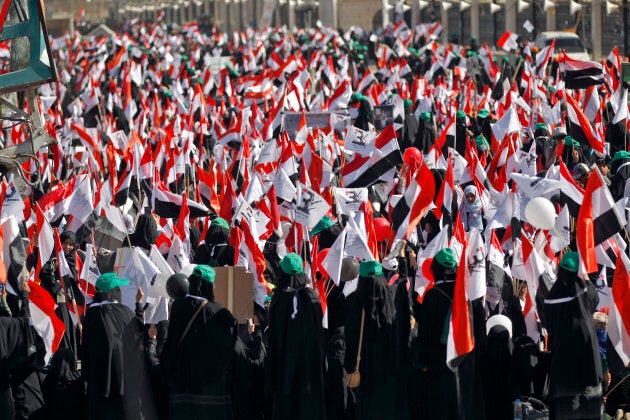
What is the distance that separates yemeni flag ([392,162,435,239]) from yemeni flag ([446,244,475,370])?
2.55 metres

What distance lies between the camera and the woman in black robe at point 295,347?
26.2 ft

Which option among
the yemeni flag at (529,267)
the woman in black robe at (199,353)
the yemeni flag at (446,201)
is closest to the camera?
the woman in black robe at (199,353)

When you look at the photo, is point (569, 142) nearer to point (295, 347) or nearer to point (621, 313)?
point (621, 313)

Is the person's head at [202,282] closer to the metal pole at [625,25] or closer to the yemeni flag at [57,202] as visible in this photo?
the yemeni flag at [57,202]

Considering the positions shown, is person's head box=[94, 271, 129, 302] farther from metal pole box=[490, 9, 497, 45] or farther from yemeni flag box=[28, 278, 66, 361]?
metal pole box=[490, 9, 497, 45]

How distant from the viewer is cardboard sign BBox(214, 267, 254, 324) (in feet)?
27.3

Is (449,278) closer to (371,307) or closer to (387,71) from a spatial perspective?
(371,307)

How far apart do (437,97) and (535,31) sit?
18331 mm

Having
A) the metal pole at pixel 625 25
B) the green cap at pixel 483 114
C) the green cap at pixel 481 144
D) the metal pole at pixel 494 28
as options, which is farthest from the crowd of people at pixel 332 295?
the metal pole at pixel 494 28

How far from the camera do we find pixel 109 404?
8.04 metres

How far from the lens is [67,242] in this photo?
10.4m

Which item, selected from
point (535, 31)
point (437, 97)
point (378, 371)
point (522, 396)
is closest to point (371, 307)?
point (378, 371)

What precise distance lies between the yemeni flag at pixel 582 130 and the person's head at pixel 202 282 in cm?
703

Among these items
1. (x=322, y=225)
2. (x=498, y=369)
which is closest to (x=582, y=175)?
(x=322, y=225)
